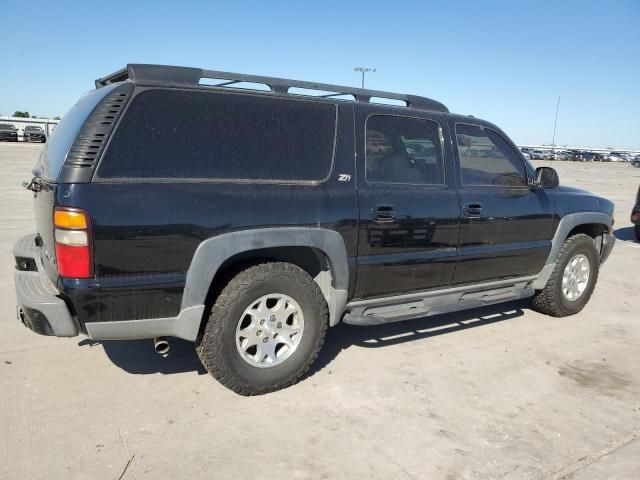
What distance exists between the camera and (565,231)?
199 inches

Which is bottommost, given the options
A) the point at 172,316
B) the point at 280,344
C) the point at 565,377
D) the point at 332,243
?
the point at 565,377

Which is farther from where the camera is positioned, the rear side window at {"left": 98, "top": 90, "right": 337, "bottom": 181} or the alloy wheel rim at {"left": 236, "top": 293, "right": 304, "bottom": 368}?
the alloy wheel rim at {"left": 236, "top": 293, "right": 304, "bottom": 368}

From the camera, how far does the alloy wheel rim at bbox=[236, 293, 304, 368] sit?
334cm

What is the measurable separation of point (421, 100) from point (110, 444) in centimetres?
331

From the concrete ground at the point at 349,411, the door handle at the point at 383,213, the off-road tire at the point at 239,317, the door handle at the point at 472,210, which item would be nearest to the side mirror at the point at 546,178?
the door handle at the point at 472,210

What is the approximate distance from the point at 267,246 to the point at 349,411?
3.68 ft

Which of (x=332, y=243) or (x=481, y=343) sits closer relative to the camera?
(x=332, y=243)

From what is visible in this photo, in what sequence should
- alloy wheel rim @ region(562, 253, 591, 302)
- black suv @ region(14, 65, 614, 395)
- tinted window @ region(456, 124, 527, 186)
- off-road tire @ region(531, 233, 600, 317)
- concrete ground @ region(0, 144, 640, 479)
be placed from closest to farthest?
1. concrete ground @ region(0, 144, 640, 479)
2. black suv @ region(14, 65, 614, 395)
3. tinted window @ region(456, 124, 527, 186)
4. off-road tire @ region(531, 233, 600, 317)
5. alloy wheel rim @ region(562, 253, 591, 302)

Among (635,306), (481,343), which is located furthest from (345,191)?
(635,306)

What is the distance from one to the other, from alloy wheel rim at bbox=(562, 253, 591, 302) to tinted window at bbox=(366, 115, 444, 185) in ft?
6.66

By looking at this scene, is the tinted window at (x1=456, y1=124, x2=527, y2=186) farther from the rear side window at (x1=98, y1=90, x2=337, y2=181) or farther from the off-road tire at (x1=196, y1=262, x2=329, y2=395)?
the off-road tire at (x1=196, y1=262, x2=329, y2=395)

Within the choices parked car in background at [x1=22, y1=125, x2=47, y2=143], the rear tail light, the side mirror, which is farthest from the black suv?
parked car in background at [x1=22, y1=125, x2=47, y2=143]

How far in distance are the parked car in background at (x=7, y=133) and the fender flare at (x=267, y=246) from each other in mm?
44539

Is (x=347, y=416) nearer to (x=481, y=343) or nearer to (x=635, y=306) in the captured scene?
(x=481, y=343)
